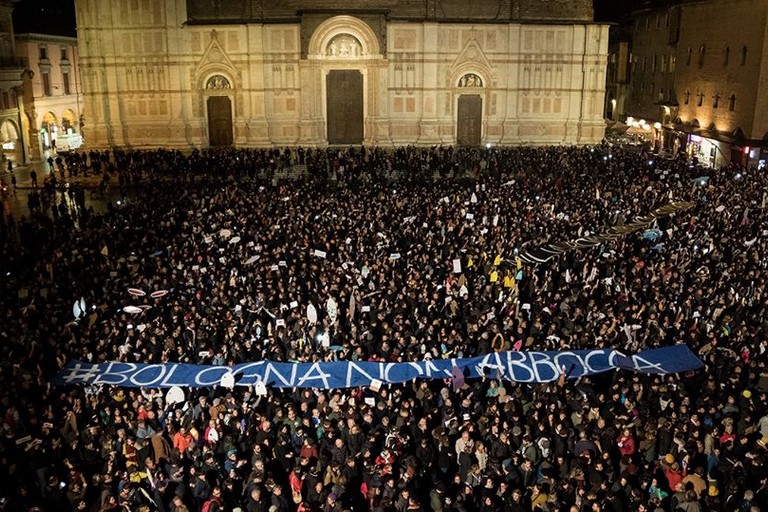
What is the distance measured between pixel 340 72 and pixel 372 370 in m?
34.6

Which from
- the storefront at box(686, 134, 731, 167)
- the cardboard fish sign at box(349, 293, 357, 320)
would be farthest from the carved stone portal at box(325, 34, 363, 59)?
the cardboard fish sign at box(349, 293, 357, 320)

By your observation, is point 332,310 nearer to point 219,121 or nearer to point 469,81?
point 469,81

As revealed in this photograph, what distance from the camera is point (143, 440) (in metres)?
13.2

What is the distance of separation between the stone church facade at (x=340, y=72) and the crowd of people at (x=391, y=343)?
60.0ft

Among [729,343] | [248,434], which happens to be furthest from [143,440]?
[729,343]

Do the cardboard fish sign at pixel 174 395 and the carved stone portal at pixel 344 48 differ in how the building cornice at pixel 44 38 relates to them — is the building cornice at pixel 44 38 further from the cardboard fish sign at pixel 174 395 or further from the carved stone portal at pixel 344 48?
the cardboard fish sign at pixel 174 395

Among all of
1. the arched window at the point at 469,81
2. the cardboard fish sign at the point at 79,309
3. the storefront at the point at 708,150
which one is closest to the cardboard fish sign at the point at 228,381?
the cardboard fish sign at the point at 79,309

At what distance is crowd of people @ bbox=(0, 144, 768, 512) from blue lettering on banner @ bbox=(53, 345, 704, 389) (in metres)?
0.31

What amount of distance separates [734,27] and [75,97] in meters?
51.6

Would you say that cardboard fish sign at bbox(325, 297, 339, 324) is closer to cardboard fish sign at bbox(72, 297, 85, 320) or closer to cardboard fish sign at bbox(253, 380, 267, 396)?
cardboard fish sign at bbox(253, 380, 267, 396)

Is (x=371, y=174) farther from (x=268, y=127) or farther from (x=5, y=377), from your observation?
(x=5, y=377)

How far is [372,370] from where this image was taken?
616 inches

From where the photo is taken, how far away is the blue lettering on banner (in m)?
15.3

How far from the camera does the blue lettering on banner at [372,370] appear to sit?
50.2ft
